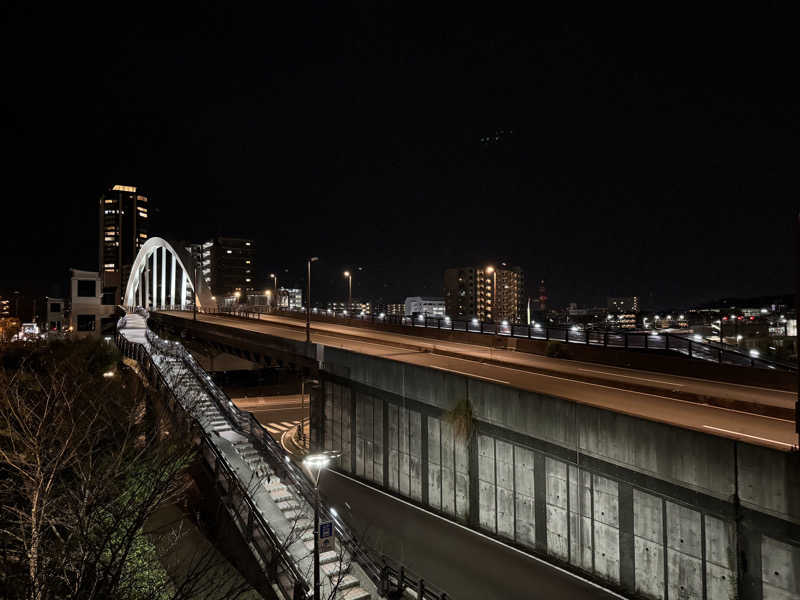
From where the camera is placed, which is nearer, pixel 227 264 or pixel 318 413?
pixel 318 413

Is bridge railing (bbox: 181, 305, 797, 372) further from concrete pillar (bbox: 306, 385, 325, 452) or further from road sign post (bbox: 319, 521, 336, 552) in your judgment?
road sign post (bbox: 319, 521, 336, 552)

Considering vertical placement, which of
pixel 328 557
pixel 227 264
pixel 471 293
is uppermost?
pixel 227 264

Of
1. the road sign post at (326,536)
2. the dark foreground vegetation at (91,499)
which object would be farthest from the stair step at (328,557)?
the dark foreground vegetation at (91,499)

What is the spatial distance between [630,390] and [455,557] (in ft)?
28.5

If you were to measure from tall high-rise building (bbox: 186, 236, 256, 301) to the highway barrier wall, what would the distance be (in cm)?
17104

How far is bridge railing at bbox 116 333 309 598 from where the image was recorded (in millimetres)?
12055

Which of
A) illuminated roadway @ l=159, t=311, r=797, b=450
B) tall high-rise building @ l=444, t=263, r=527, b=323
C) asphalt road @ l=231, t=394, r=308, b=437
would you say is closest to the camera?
illuminated roadway @ l=159, t=311, r=797, b=450

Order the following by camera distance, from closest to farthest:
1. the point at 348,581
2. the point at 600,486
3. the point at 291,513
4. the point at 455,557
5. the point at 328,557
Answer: the point at 348,581 → the point at 328,557 → the point at 600,486 → the point at 291,513 → the point at 455,557

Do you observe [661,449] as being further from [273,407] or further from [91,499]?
[273,407]

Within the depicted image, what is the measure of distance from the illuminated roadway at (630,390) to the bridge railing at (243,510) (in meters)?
9.14

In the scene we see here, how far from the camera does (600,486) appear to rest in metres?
14.3

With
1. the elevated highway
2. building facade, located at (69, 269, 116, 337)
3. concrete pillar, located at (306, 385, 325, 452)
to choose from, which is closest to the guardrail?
the elevated highway

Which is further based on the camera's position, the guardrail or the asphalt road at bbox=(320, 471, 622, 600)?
the asphalt road at bbox=(320, 471, 622, 600)

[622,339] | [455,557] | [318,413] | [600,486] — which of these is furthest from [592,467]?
[318,413]
